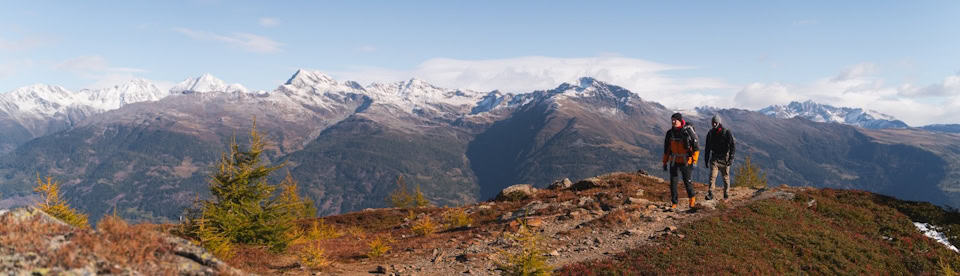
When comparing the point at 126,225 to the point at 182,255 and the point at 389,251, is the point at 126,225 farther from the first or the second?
the point at 389,251

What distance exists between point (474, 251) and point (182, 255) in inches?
384

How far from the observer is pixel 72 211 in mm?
19297

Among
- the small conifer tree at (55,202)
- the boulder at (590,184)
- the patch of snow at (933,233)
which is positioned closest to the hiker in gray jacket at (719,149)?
the patch of snow at (933,233)

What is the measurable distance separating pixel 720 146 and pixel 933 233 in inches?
434

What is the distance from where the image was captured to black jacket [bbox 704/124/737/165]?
66.0 feet

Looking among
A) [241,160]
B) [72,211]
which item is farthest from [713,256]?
[72,211]

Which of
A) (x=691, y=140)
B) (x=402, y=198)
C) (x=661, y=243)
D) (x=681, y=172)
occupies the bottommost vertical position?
(x=402, y=198)

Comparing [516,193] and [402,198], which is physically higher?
[516,193]

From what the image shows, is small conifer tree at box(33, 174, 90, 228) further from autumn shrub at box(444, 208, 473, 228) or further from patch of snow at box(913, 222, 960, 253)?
patch of snow at box(913, 222, 960, 253)

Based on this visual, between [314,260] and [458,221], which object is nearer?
[314,260]

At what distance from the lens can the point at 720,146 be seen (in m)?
20.3

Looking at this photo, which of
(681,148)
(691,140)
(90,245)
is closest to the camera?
(90,245)

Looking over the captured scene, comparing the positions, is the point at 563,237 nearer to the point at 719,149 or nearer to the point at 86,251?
the point at 719,149

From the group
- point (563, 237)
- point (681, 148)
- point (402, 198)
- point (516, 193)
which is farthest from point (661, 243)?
point (402, 198)
